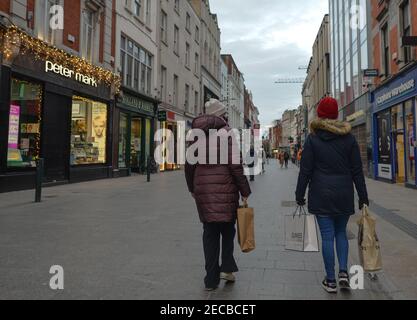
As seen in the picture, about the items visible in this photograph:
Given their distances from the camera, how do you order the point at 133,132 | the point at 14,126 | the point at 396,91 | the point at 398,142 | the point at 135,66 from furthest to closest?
the point at 133,132, the point at 135,66, the point at 398,142, the point at 396,91, the point at 14,126

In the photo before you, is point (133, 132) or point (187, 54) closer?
point (133, 132)

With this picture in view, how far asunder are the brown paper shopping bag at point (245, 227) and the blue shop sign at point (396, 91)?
12615mm

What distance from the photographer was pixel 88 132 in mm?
17172

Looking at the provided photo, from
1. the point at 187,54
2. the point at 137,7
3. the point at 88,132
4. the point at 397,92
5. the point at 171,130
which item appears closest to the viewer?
the point at 397,92

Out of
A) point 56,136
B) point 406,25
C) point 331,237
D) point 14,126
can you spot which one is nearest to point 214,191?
point 331,237

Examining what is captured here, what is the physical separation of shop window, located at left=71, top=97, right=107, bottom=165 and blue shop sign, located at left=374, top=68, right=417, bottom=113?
12635 millimetres

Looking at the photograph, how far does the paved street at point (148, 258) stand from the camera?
12.2 feet

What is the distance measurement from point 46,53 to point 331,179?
480 inches

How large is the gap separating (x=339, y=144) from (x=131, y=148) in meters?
19.4

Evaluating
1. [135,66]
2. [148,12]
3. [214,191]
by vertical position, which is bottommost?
[214,191]

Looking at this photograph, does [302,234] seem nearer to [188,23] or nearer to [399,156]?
[399,156]

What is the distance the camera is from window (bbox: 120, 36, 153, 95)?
2073 cm

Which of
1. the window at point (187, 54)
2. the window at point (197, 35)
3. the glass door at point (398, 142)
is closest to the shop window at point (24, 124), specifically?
the glass door at point (398, 142)
